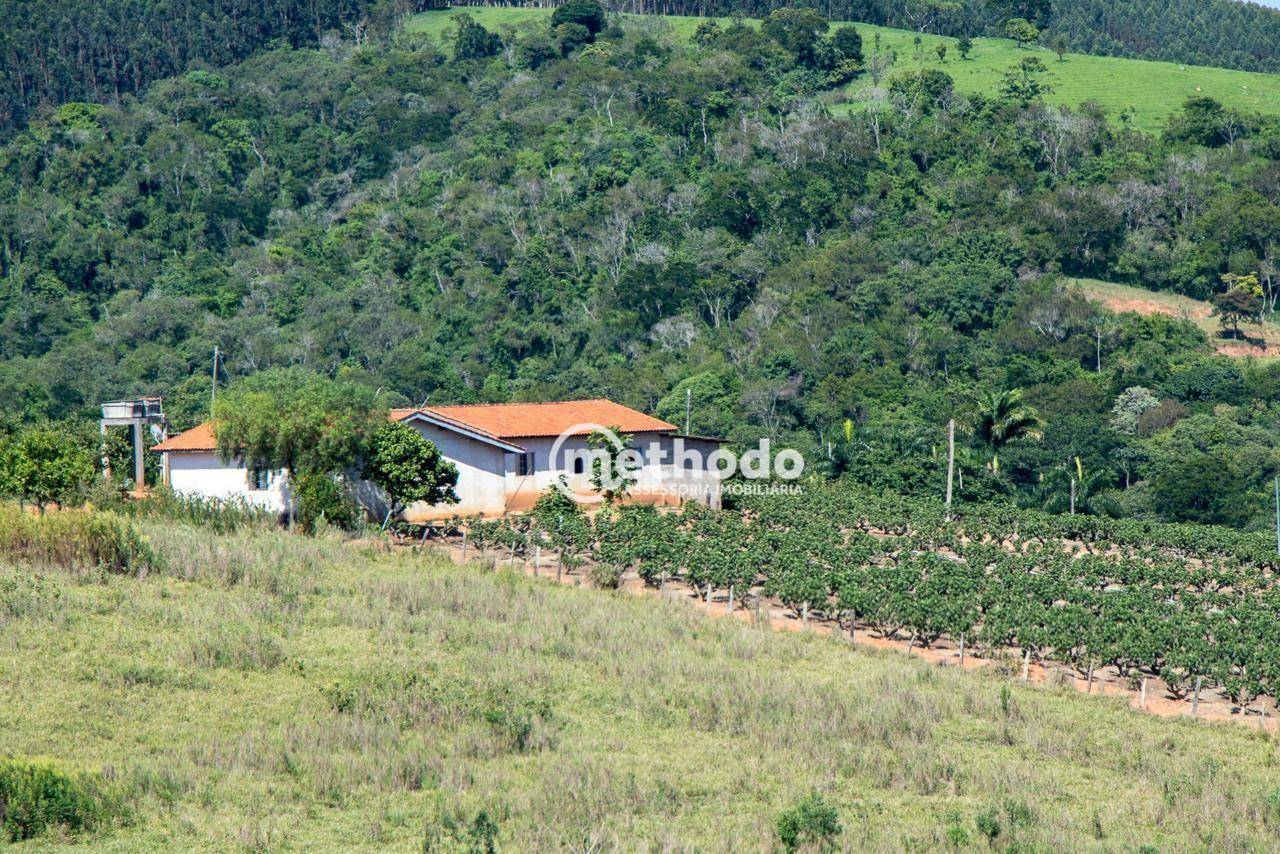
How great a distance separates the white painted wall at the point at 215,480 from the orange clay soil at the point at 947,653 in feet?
21.7

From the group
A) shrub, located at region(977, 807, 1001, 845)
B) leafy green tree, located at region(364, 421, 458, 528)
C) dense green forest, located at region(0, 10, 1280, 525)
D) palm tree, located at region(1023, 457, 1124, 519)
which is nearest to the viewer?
shrub, located at region(977, 807, 1001, 845)

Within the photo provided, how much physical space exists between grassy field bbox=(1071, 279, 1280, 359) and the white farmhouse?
135 ft

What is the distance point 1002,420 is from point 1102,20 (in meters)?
125

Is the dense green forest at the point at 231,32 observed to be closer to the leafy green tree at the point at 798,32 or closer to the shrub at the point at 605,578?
the leafy green tree at the point at 798,32

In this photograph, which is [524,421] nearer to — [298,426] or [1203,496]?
[298,426]

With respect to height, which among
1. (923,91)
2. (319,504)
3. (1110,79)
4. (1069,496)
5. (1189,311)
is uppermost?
(1110,79)

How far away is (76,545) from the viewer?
26.6 metres

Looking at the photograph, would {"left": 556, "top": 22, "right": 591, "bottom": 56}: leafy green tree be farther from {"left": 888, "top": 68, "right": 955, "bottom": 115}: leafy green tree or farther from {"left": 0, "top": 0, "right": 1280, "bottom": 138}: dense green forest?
{"left": 888, "top": 68, "right": 955, "bottom": 115}: leafy green tree

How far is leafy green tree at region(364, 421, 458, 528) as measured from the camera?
3616cm

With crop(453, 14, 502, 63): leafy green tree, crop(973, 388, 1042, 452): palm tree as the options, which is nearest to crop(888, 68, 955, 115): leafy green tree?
crop(453, 14, 502, 63): leafy green tree

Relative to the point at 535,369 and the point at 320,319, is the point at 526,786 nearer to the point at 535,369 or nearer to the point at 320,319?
the point at 535,369

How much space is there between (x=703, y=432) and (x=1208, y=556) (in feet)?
94.3

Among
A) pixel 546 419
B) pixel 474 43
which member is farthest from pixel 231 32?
pixel 546 419

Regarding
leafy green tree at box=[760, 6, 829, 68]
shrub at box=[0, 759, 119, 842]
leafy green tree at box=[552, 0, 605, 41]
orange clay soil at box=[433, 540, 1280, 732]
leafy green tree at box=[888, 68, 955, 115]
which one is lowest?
orange clay soil at box=[433, 540, 1280, 732]
